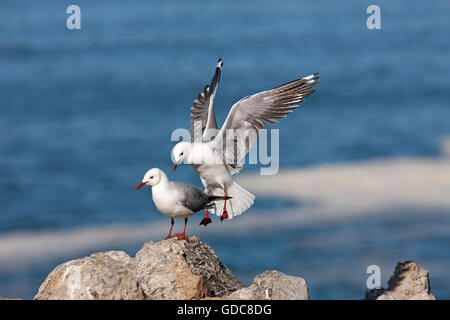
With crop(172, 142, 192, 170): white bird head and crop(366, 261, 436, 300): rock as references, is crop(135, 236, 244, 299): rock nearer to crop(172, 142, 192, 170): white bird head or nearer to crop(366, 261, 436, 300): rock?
crop(172, 142, 192, 170): white bird head

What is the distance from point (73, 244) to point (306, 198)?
470 inches

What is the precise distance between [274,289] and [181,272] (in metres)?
1.27

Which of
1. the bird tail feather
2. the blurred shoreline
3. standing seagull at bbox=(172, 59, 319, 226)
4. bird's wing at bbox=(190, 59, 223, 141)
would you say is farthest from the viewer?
the blurred shoreline

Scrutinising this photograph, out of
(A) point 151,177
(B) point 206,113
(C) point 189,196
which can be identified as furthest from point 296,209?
(A) point 151,177

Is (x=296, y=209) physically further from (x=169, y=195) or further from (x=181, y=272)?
(x=181, y=272)

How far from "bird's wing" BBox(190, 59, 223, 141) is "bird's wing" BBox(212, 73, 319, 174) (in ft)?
1.56

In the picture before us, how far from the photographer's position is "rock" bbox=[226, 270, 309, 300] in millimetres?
9406

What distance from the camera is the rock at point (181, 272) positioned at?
9.79 m

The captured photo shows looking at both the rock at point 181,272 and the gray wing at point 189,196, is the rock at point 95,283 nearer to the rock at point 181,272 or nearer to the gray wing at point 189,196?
the rock at point 181,272

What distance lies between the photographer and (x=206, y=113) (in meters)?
13.7

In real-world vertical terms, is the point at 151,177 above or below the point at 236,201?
above

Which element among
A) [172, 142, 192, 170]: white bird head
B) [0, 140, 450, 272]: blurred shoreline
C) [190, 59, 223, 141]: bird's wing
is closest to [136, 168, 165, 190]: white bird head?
[172, 142, 192, 170]: white bird head

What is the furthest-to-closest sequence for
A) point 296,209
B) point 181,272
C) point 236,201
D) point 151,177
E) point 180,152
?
point 296,209 < point 236,201 < point 180,152 < point 151,177 < point 181,272

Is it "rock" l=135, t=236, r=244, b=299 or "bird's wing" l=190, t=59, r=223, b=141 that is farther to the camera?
"bird's wing" l=190, t=59, r=223, b=141
